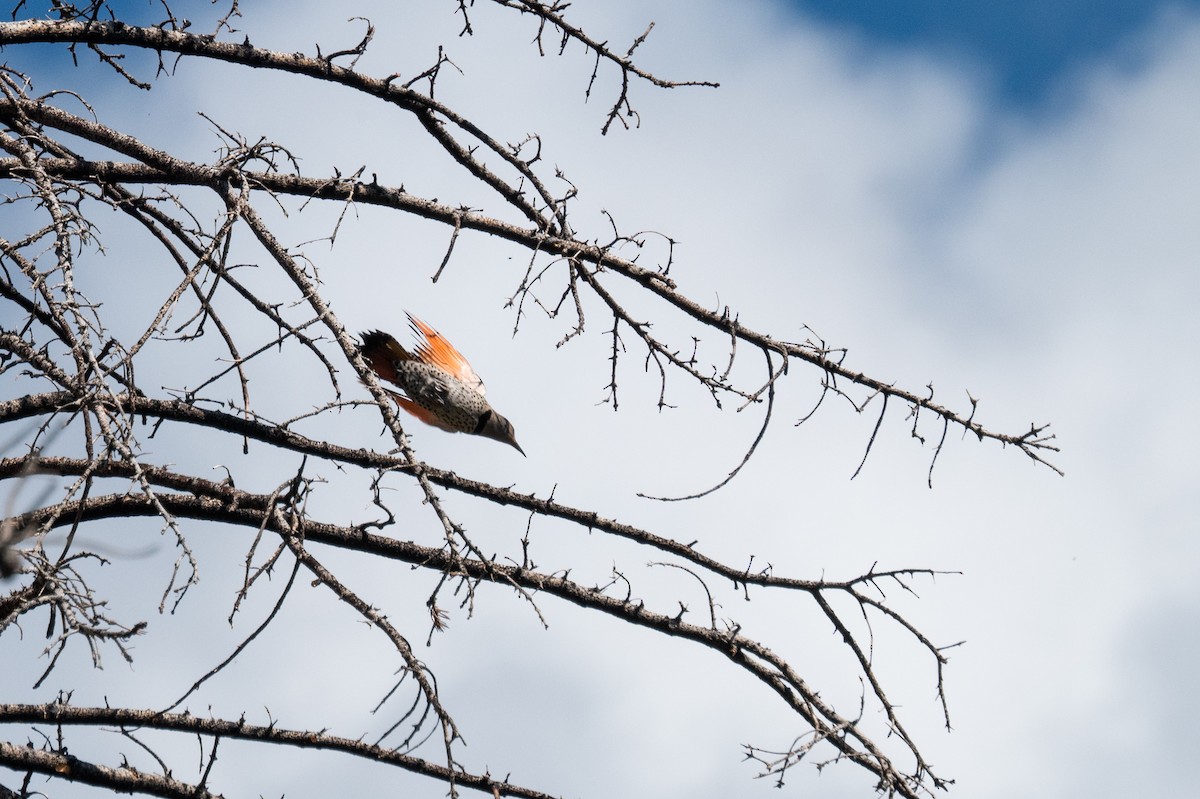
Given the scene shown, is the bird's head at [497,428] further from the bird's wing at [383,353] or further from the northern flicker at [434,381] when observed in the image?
the bird's wing at [383,353]

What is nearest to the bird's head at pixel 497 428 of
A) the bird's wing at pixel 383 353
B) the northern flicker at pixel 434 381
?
the northern flicker at pixel 434 381

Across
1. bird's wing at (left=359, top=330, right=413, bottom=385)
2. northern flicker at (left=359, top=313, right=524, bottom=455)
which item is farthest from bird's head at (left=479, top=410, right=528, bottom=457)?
bird's wing at (left=359, top=330, right=413, bottom=385)

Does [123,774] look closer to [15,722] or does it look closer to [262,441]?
[15,722]

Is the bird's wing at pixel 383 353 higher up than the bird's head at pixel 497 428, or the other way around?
the bird's head at pixel 497 428

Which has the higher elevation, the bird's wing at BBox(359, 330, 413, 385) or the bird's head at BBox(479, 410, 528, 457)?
the bird's head at BBox(479, 410, 528, 457)

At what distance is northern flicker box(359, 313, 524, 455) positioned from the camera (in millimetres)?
6840

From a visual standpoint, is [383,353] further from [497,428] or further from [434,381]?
[497,428]

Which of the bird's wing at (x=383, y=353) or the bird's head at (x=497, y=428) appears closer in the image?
the bird's wing at (x=383, y=353)

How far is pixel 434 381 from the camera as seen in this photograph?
7270mm

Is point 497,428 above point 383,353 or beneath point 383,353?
above

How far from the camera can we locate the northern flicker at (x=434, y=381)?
6840mm

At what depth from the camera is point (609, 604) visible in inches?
250

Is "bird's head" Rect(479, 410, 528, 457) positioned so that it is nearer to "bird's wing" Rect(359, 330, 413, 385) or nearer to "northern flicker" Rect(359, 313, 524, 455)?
"northern flicker" Rect(359, 313, 524, 455)

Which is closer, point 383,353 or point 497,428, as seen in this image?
point 383,353
